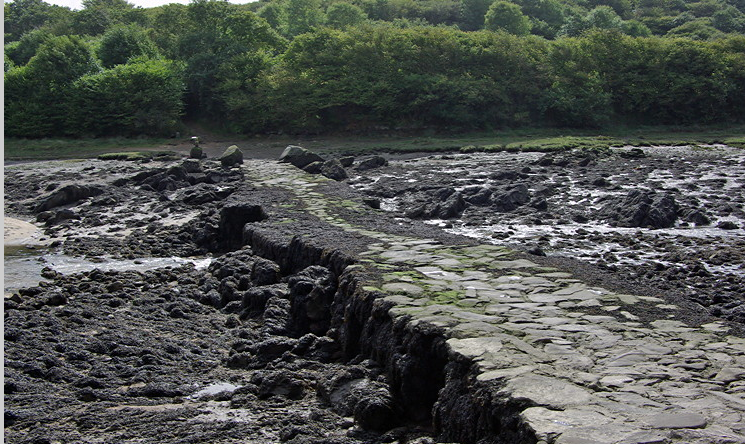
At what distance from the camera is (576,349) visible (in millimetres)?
5391

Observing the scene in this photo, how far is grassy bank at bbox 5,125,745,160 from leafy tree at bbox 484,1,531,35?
3215 cm

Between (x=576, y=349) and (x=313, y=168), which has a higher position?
(x=576, y=349)

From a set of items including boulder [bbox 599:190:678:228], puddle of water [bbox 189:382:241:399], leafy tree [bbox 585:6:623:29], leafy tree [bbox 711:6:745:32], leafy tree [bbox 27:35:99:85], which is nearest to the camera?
puddle of water [bbox 189:382:241:399]

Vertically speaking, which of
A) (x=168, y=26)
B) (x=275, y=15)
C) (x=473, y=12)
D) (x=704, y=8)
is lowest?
(x=168, y=26)

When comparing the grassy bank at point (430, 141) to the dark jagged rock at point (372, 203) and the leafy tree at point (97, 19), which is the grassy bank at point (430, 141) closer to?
the dark jagged rock at point (372, 203)

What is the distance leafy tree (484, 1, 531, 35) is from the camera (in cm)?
6871

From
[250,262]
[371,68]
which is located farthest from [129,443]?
[371,68]

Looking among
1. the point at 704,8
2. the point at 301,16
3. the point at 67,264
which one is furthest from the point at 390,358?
the point at 704,8

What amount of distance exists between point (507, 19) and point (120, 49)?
127ft

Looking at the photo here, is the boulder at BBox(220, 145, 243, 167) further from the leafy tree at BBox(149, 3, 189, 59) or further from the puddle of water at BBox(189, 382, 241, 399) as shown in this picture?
the leafy tree at BBox(149, 3, 189, 59)

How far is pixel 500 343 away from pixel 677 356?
1199mm

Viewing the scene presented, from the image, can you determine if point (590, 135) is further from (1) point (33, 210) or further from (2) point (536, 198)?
(1) point (33, 210)

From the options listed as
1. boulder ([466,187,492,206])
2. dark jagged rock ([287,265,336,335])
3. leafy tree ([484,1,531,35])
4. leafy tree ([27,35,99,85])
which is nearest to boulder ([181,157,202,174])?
boulder ([466,187,492,206])

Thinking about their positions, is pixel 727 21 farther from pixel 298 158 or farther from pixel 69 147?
pixel 298 158
